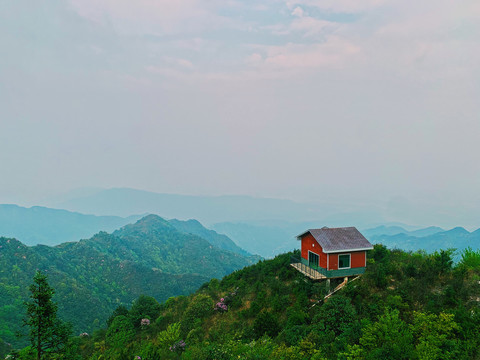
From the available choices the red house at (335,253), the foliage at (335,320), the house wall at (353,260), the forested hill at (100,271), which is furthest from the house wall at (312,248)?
the forested hill at (100,271)

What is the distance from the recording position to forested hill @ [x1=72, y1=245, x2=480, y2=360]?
1441cm

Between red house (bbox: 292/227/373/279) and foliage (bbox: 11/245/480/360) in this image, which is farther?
red house (bbox: 292/227/373/279)

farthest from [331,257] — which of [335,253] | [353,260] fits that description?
[353,260]

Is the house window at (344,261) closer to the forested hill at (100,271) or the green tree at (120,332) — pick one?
the green tree at (120,332)

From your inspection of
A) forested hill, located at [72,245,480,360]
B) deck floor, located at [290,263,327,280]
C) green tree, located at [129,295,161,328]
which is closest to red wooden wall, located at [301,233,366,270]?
deck floor, located at [290,263,327,280]

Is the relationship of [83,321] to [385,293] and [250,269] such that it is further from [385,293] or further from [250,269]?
[385,293]

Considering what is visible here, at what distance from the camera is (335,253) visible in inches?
968

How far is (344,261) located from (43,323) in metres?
21.2

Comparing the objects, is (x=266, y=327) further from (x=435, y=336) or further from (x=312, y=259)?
(x=435, y=336)

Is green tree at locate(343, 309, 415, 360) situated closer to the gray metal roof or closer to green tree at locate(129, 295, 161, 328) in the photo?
the gray metal roof

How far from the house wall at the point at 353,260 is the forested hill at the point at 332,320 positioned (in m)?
1.27

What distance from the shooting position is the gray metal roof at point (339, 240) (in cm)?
2461

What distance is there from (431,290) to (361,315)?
5261 millimetres

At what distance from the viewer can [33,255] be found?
83.3 m
